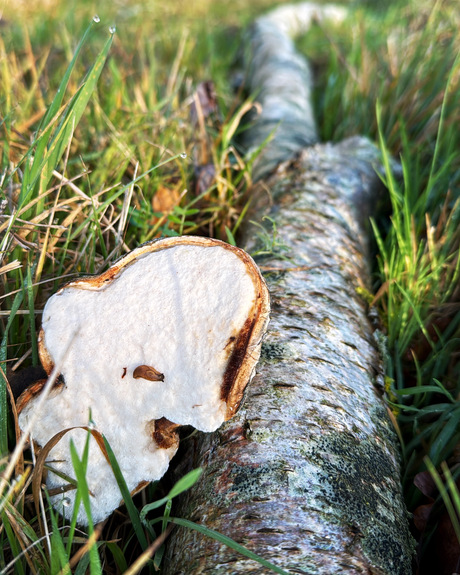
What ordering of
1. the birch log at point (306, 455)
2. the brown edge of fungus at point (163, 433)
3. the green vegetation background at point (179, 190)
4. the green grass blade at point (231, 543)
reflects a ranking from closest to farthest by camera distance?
the green grass blade at point (231, 543) → the birch log at point (306, 455) → the brown edge of fungus at point (163, 433) → the green vegetation background at point (179, 190)

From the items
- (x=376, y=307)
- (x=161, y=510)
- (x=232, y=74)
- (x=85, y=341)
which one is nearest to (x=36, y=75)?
(x=85, y=341)

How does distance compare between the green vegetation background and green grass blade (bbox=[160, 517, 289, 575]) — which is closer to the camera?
green grass blade (bbox=[160, 517, 289, 575])

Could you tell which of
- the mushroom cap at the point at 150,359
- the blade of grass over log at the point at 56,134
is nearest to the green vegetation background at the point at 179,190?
the blade of grass over log at the point at 56,134

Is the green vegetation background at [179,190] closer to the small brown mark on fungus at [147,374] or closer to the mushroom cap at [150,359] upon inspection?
the mushroom cap at [150,359]

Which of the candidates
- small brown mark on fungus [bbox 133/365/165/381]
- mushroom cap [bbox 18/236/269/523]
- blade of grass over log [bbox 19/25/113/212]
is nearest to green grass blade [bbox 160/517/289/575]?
mushroom cap [bbox 18/236/269/523]

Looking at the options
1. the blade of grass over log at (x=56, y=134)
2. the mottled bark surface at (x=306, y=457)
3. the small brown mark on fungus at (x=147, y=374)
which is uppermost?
the blade of grass over log at (x=56, y=134)

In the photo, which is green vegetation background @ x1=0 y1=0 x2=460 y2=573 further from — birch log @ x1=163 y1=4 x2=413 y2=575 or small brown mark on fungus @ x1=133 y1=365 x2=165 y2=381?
small brown mark on fungus @ x1=133 y1=365 x2=165 y2=381

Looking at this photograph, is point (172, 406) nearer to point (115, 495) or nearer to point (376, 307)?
point (115, 495)
